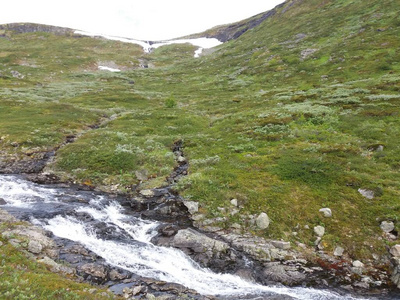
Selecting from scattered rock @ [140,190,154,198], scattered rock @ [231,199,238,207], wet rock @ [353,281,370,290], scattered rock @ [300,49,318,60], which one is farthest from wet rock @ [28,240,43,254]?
scattered rock @ [300,49,318,60]

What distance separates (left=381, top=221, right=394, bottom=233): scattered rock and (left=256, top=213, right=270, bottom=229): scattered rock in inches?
301

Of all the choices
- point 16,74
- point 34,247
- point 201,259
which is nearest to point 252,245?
point 201,259

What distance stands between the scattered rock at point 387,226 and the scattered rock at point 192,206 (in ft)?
43.3

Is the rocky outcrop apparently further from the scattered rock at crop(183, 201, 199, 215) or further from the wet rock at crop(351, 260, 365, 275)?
the scattered rock at crop(183, 201, 199, 215)

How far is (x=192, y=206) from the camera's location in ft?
69.5

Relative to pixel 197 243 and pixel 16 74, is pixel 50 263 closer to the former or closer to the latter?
pixel 197 243

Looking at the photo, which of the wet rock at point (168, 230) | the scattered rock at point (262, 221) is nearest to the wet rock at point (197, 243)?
the wet rock at point (168, 230)

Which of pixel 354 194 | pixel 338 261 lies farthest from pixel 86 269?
pixel 354 194

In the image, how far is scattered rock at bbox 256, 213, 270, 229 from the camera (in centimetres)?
1860

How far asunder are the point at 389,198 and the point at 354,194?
2318mm

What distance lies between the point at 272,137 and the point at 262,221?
17481mm

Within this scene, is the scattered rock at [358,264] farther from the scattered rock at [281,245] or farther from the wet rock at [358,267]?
the scattered rock at [281,245]

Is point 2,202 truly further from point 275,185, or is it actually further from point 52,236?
point 275,185

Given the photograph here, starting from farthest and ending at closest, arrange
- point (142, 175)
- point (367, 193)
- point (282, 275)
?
point (142, 175) → point (367, 193) → point (282, 275)
